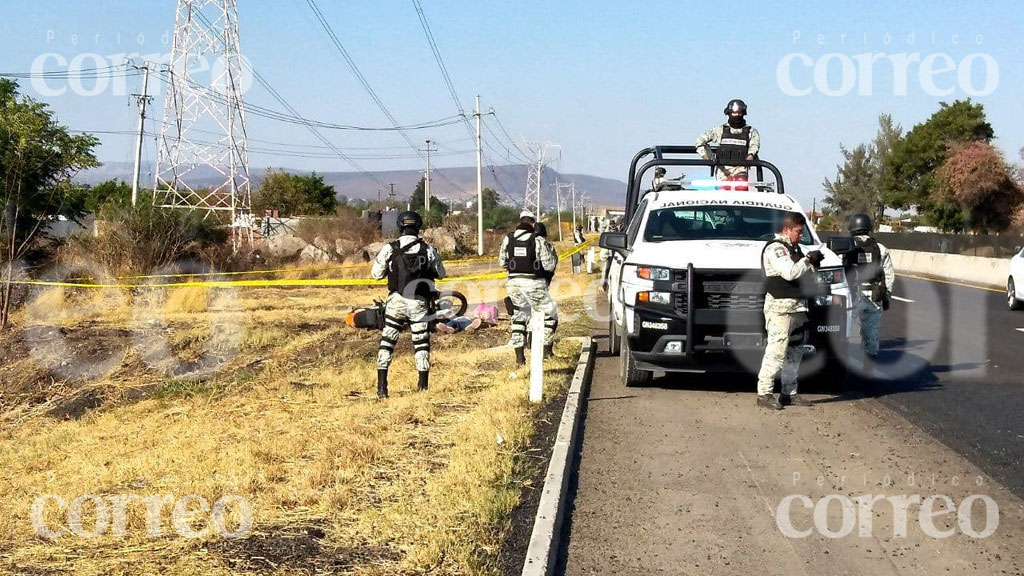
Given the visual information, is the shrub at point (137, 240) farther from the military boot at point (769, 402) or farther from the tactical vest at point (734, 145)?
the military boot at point (769, 402)

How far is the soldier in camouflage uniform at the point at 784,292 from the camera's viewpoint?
8719 millimetres

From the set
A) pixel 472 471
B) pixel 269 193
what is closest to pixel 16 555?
pixel 472 471

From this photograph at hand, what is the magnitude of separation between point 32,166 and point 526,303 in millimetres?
13742

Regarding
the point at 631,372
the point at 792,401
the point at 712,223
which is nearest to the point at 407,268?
the point at 631,372

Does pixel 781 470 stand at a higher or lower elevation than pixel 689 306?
lower

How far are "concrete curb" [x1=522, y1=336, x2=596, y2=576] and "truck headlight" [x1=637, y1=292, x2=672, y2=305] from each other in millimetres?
1050

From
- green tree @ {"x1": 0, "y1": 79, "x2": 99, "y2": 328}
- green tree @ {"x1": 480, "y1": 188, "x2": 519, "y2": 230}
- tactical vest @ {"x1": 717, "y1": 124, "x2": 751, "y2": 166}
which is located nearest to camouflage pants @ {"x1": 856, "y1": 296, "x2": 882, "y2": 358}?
tactical vest @ {"x1": 717, "y1": 124, "x2": 751, "y2": 166}

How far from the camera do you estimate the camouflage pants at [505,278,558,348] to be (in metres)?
12.2

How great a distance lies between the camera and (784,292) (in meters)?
8.86

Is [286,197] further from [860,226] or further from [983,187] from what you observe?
[860,226]

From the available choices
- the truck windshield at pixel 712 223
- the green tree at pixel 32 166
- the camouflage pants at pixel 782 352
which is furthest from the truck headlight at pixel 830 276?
the green tree at pixel 32 166

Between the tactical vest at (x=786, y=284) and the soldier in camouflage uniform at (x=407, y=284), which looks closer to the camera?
the tactical vest at (x=786, y=284)

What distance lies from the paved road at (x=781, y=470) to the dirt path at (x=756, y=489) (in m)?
0.01

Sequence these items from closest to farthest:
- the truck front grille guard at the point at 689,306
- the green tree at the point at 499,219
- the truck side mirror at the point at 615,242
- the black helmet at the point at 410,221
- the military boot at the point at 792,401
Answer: the truck front grille guard at the point at 689,306, the military boot at the point at 792,401, the black helmet at the point at 410,221, the truck side mirror at the point at 615,242, the green tree at the point at 499,219
